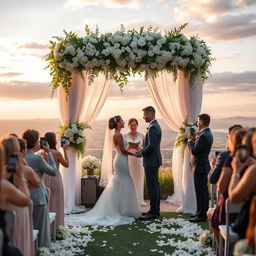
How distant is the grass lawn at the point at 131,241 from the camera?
6.24m

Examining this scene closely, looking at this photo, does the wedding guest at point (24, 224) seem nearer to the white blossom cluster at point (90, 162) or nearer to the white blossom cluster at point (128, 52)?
the white blossom cluster at point (128, 52)

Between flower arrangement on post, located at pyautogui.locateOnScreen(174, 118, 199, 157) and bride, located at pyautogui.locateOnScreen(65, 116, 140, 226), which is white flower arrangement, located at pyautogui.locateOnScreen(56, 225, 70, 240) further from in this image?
flower arrangement on post, located at pyautogui.locateOnScreen(174, 118, 199, 157)

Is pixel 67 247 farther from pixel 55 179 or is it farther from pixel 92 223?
pixel 92 223

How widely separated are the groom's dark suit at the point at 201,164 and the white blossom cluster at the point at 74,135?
215cm

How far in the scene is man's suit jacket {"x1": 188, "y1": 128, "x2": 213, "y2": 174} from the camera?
7723mm

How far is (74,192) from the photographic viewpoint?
936cm

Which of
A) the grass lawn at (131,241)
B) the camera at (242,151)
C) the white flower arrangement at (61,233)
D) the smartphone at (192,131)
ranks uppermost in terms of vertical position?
the smartphone at (192,131)

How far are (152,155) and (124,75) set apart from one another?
66.4 inches

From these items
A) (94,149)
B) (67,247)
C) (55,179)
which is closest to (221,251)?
(67,247)

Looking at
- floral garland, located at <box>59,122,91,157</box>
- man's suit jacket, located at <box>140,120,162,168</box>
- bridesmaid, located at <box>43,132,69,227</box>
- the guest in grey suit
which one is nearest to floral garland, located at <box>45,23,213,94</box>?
floral garland, located at <box>59,122,91,157</box>

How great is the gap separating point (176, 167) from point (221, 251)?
→ 4185 millimetres

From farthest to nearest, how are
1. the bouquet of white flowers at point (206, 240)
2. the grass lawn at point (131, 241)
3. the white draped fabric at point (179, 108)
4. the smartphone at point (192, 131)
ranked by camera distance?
the white draped fabric at point (179, 108), the smartphone at point (192, 131), the bouquet of white flowers at point (206, 240), the grass lawn at point (131, 241)

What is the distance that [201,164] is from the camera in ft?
26.2

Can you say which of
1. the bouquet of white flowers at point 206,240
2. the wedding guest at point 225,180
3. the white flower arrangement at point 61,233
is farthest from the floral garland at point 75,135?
the wedding guest at point 225,180
